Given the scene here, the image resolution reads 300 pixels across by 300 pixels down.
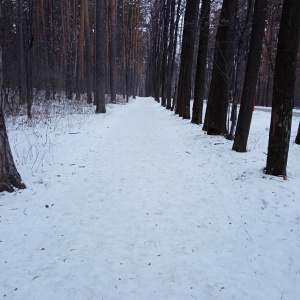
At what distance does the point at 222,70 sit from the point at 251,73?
240cm

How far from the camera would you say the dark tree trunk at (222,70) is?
8.52 meters

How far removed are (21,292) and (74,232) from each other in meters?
1.02

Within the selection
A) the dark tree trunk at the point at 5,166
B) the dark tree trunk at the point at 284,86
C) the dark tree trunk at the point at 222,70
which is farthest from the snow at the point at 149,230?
the dark tree trunk at the point at 222,70

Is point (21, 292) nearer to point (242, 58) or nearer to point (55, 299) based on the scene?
point (55, 299)

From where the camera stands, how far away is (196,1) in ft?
42.2

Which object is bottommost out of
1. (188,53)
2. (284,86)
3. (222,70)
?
(284,86)

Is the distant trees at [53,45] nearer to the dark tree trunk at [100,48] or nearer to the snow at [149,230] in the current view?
the dark tree trunk at [100,48]

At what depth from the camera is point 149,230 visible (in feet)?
11.1

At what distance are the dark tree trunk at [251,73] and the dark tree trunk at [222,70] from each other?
5.43 feet

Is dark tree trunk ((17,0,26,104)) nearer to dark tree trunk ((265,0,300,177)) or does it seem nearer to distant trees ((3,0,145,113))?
distant trees ((3,0,145,113))

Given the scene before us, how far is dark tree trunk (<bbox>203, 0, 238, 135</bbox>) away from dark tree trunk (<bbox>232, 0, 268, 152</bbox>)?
1.66 m

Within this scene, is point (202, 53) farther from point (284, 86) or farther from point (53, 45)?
point (53, 45)

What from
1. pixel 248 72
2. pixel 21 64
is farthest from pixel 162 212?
pixel 21 64

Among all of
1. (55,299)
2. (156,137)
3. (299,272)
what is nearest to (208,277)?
(299,272)
